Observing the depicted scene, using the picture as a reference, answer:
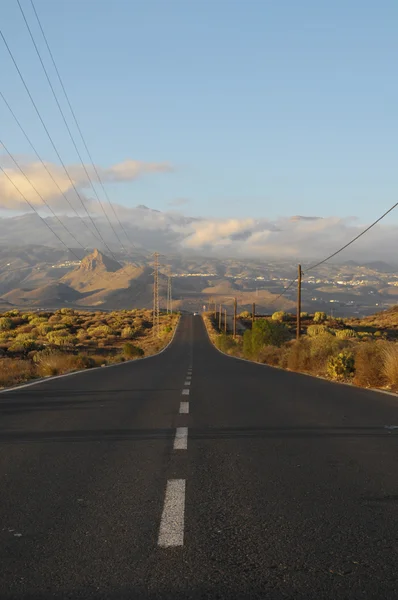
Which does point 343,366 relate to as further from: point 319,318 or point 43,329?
point 319,318

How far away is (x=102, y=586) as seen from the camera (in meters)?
4.09

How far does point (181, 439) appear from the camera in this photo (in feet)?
30.5

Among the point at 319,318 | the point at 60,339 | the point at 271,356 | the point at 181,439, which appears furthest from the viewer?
the point at 319,318

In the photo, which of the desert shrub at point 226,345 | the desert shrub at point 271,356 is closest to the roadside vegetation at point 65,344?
the desert shrub at point 226,345

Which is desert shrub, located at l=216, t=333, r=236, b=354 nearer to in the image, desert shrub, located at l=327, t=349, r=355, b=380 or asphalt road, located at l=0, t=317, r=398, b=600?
desert shrub, located at l=327, t=349, r=355, b=380

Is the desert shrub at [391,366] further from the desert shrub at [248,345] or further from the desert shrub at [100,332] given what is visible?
the desert shrub at [100,332]

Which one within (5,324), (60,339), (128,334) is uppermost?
(5,324)

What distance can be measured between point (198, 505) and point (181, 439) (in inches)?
132

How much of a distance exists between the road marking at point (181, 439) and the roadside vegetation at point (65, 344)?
413 inches

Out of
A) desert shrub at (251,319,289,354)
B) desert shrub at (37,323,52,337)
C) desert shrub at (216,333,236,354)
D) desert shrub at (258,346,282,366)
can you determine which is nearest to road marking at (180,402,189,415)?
desert shrub at (258,346,282,366)

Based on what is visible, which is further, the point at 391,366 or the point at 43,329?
the point at 43,329

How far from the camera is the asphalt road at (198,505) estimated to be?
4211mm

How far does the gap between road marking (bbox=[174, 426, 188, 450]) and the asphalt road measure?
0.05ft

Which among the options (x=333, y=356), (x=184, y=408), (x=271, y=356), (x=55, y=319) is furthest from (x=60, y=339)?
(x=184, y=408)
